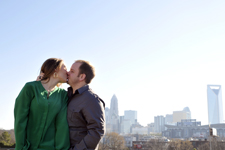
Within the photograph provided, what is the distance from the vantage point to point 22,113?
9.71 ft

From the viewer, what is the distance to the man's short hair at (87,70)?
11.4 ft

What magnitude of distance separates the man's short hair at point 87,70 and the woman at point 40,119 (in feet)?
1.28

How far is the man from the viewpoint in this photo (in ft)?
10.1

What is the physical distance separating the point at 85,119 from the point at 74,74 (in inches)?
23.2

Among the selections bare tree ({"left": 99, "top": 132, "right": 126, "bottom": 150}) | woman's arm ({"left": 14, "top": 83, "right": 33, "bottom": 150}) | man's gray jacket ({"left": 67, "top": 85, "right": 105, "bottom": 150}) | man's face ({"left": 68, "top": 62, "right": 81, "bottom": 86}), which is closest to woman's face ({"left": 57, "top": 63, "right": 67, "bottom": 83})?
man's face ({"left": 68, "top": 62, "right": 81, "bottom": 86})

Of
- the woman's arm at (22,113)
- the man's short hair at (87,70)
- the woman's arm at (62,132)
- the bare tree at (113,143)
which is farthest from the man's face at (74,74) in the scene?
the bare tree at (113,143)

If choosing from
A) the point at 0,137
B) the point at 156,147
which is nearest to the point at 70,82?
the point at 0,137

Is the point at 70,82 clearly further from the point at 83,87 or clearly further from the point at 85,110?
the point at 85,110

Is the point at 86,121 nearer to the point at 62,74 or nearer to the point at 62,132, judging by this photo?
the point at 62,132

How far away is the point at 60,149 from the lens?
303cm

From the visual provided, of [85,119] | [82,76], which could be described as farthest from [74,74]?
[85,119]

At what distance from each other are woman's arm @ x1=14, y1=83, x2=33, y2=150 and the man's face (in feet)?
1.88

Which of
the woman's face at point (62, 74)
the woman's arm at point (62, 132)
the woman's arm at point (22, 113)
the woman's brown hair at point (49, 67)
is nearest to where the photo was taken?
the woman's arm at point (22, 113)

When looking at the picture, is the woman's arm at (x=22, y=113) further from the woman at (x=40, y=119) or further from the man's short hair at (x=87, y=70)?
the man's short hair at (x=87, y=70)
